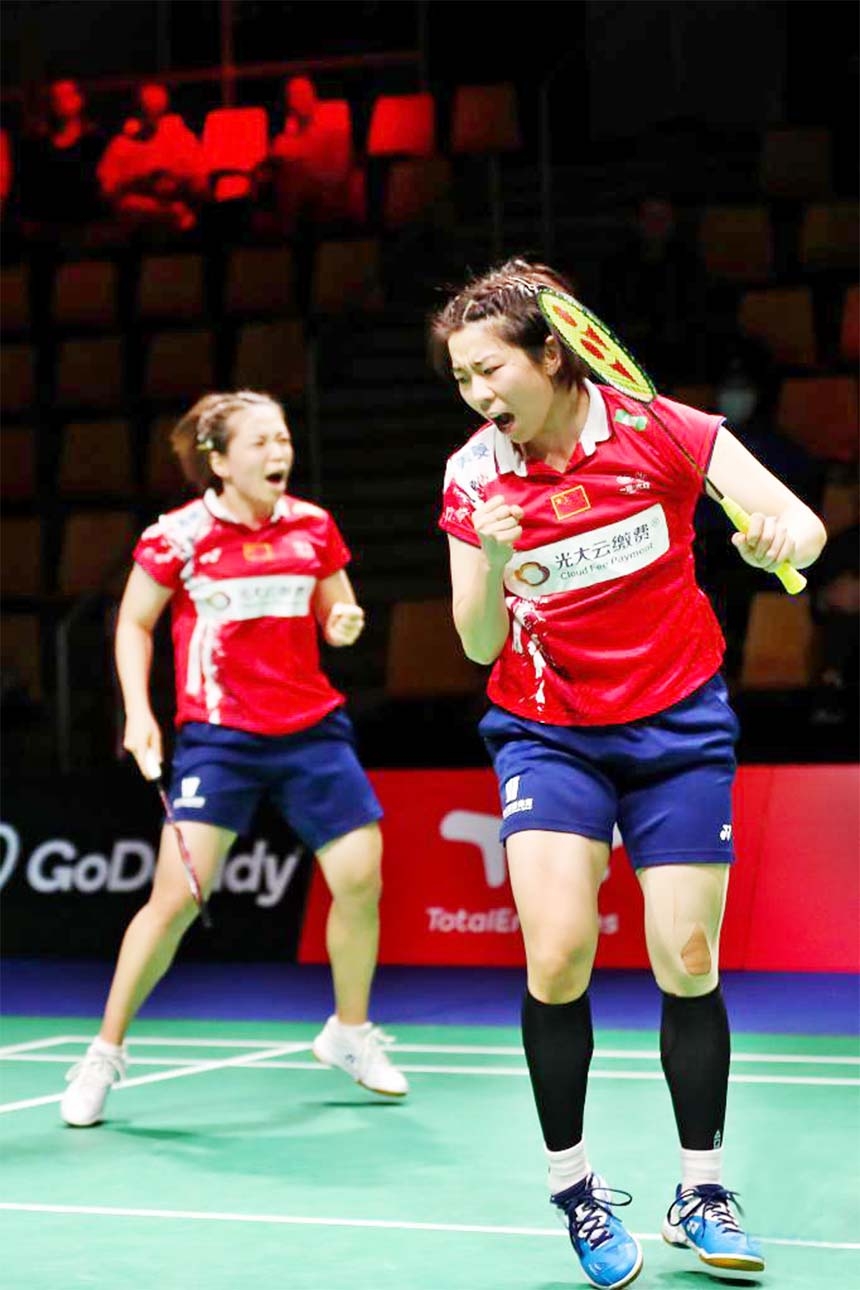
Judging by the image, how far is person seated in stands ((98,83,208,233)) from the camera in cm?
1345

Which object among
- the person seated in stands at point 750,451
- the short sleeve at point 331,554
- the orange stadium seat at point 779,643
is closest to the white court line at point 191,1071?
the short sleeve at point 331,554

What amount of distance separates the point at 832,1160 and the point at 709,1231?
114 centimetres

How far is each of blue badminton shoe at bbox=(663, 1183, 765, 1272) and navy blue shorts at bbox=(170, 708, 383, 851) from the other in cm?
207

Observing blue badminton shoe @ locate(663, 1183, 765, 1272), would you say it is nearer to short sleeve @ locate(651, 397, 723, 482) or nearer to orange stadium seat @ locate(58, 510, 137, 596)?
short sleeve @ locate(651, 397, 723, 482)

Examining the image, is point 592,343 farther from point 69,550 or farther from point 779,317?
point 69,550

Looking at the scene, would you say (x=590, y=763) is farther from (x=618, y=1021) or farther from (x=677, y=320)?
(x=677, y=320)

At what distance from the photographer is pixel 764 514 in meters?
3.68

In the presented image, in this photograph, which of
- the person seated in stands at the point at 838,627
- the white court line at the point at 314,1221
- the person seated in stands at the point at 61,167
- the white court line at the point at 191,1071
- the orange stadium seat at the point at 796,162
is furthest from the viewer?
the person seated in stands at the point at 61,167

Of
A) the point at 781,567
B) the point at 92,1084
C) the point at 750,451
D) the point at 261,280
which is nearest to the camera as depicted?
the point at 781,567

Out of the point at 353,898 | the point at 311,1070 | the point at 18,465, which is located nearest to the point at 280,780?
the point at 353,898

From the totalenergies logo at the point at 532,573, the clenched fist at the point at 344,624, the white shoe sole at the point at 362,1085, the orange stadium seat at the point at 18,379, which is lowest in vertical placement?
the white shoe sole at the point at 362,1085

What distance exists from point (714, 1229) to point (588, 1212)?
0.22 metres

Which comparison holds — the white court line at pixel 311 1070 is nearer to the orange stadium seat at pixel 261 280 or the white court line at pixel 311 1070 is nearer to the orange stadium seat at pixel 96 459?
the orange stadium seat at pixel 96 459

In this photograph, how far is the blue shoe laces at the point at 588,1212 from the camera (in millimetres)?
3711
